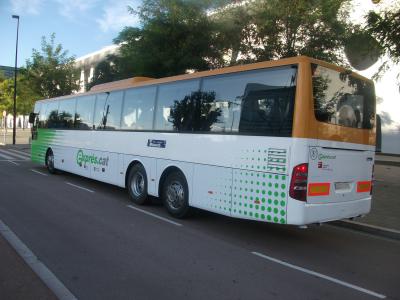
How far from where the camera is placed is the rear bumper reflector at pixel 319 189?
6.39m

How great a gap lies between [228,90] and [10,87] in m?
43.8

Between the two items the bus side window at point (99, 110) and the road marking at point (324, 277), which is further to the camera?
the bus side window at point (99, 110)

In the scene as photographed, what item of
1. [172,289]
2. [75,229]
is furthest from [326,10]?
[172,289]

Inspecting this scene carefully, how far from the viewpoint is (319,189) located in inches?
257

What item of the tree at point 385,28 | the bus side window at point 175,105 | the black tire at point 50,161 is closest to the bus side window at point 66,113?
the black tire at point 50,161

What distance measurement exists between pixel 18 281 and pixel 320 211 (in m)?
4.32

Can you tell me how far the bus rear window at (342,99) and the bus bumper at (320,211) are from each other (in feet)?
4.33

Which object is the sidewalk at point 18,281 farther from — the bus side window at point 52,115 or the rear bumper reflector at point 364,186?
the bus side window at point 52,115

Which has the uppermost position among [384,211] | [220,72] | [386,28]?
[386,28]

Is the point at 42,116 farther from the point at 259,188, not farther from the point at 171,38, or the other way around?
the point at 259,188

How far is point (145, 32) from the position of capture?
15102mm

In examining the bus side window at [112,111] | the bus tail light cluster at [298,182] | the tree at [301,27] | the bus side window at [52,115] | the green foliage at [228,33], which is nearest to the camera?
the bus tail light cluster at [298,182]

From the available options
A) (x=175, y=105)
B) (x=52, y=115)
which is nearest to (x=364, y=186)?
(x=175, y=105)

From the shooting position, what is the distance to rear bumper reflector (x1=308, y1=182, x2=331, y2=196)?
21.0ft
